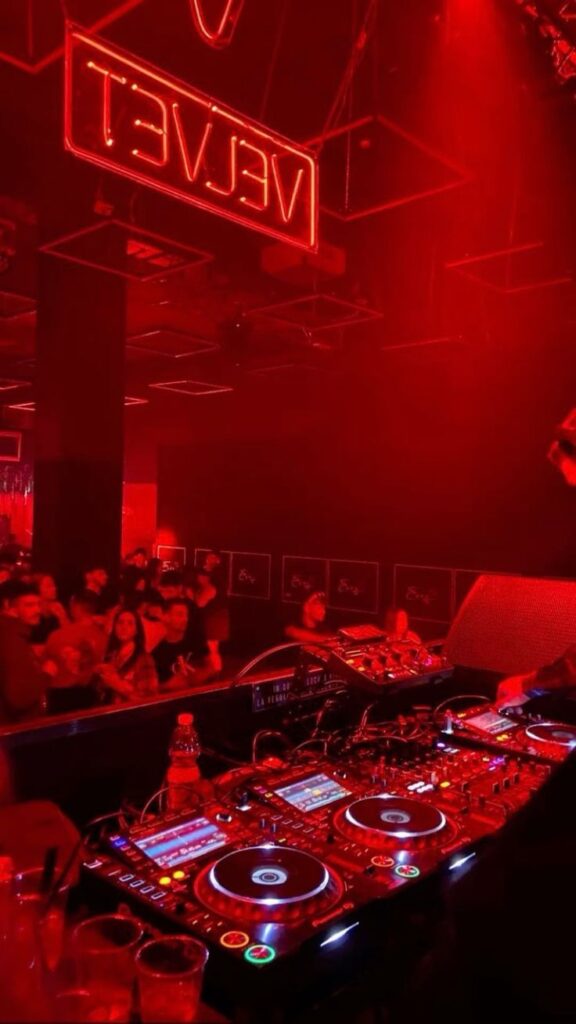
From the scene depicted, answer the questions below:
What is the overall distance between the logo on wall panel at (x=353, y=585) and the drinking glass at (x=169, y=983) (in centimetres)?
868

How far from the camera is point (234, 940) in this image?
1.08 m

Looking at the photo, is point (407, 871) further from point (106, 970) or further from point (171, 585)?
point (171, 585)

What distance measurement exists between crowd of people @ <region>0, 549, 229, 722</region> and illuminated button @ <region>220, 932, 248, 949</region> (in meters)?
2.47

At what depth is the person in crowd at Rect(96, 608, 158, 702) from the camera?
375 centimetres

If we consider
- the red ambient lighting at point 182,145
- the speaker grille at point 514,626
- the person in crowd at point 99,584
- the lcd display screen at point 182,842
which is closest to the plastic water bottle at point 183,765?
the lcd display screen at point 182,842

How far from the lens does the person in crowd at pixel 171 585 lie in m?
6.64

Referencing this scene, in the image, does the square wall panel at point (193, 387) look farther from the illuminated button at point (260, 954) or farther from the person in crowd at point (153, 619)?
the illuminated button at point (260, 954)

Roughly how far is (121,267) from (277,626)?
689cm

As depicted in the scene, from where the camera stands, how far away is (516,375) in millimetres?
7992

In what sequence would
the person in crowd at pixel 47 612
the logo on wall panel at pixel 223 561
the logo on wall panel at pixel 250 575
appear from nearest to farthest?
the person in crowd at pixel 47 612, the logo on wall panel at pixel 250 575, the logo on wall panel at pixel 223 561

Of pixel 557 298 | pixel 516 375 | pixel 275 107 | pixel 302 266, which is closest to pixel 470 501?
pixel 516 375

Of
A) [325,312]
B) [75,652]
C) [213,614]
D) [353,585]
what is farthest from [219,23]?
[353,585]

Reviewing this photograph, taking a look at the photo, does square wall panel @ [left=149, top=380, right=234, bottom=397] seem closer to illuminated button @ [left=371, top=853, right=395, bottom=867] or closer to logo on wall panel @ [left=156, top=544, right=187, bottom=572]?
logo on wall panel @ [left=156, top=544, right=187, bottom=572]

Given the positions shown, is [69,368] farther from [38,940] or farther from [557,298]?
[38,940]
